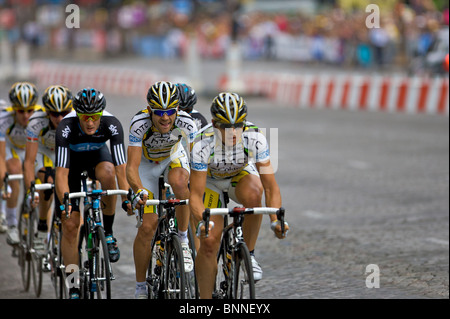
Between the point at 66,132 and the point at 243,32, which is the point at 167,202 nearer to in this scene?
the point at 66,132

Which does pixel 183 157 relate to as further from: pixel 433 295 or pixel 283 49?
pixel 283 49

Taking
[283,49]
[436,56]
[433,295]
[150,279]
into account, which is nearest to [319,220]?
[433,295]

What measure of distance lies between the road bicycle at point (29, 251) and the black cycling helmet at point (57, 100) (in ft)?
3.26

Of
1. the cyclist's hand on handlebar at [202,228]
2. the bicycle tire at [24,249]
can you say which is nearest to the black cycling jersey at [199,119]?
the bicycle tire at [24,249]

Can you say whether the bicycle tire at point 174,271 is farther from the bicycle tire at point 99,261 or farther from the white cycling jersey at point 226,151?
the white cycling jersey at point 226,151

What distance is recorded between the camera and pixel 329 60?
38.9 meters

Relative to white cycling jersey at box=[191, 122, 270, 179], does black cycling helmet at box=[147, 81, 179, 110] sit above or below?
above

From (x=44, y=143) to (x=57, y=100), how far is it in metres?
0.74

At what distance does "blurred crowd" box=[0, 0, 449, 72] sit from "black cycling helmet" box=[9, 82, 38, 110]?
14.5 meters

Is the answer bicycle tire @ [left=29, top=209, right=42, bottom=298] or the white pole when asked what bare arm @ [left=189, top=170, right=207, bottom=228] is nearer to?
bicycle tire @ [left=29, top=209, right=42, bottom=298]

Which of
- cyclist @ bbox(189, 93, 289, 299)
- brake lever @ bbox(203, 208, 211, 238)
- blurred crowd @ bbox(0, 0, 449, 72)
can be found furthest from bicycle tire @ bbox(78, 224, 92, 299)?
blurred crowd @ bbox(0, 0, 449, 72)

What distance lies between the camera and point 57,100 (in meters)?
8.23

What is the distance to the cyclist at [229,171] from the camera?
6082 mm

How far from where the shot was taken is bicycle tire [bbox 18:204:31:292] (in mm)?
8696
